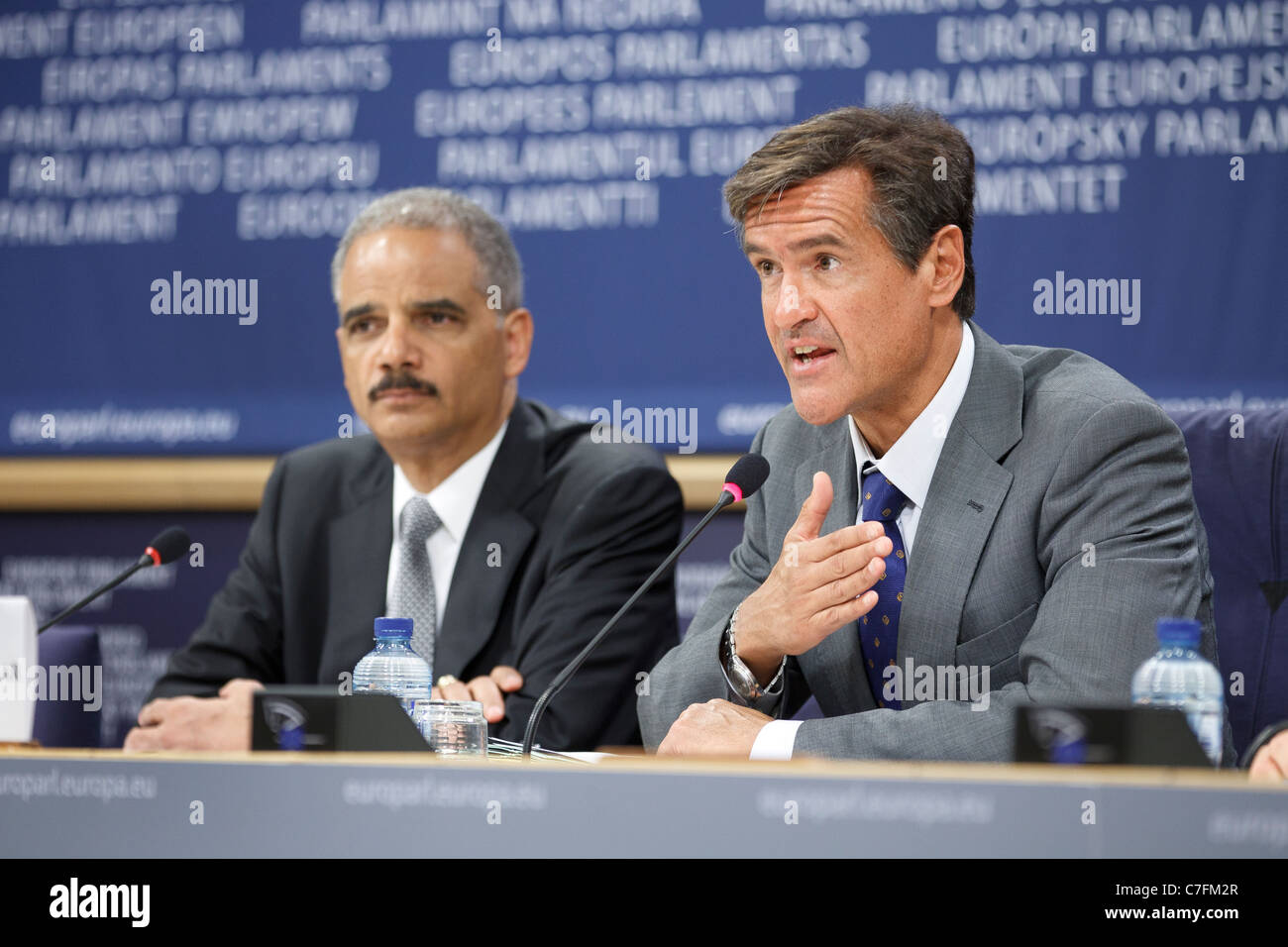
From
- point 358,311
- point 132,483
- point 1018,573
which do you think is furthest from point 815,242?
point 132,483

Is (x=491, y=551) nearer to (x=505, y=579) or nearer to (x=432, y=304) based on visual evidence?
(x=505, y=579)

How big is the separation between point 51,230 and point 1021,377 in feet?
10.4

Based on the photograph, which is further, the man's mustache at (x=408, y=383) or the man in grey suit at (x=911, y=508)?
the man's mustache at (x=408, y=383)

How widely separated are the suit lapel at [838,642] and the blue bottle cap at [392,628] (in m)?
0.73


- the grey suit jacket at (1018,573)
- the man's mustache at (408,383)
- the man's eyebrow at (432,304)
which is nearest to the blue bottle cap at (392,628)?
the grey suit jacket at (1018,573)

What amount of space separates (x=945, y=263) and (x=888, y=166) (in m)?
0.21

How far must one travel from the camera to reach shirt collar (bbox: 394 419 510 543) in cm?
315

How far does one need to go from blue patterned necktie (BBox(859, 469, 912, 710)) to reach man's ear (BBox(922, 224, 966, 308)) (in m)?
0.34

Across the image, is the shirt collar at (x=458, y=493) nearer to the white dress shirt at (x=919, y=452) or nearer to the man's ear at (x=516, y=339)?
the man's ear at (x=516, y=339)

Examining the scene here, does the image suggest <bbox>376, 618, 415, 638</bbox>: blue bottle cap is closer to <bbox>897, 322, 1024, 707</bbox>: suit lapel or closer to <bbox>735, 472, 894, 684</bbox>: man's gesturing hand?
<bbox>735, 472, 894, 684</bbox>: man's gesturing hand

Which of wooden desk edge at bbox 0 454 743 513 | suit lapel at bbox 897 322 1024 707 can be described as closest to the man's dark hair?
suit lapel at bbox 897 322 1024 707

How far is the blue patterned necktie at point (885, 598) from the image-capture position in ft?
7.79

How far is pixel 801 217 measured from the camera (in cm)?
248

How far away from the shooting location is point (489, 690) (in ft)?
8.78
